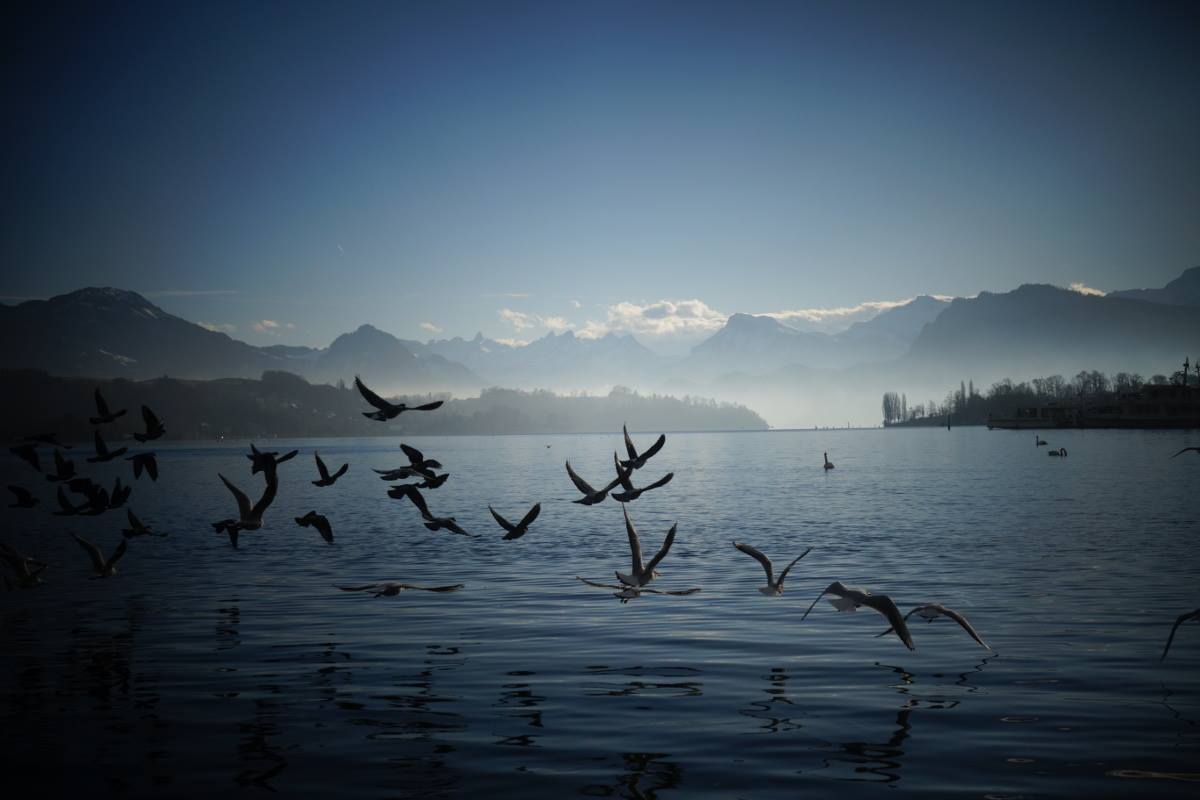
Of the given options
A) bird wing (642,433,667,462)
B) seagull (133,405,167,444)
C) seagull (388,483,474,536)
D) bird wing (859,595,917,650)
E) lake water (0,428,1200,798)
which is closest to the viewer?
lake water (0,428,1200,798)

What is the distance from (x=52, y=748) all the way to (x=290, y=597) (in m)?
12.9

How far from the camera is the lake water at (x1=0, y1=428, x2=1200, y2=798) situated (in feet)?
33.2

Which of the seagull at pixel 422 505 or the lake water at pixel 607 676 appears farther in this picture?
the seagull at pixel 422 505

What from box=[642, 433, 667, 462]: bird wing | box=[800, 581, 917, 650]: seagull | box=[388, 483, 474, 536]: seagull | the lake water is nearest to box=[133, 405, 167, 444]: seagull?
the lake water

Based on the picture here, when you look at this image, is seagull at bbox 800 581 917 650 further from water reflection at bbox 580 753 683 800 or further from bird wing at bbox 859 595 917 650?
water reflection at bbox 580 753 683 800

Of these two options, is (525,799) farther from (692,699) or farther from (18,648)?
(18,648)

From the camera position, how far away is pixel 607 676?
14.4 metres

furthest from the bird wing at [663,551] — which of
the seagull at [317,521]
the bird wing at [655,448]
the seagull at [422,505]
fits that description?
the seagull at [317,521]

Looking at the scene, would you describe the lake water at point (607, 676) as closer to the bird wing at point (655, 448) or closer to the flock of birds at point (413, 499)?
the flock of birds at point (413, 499)

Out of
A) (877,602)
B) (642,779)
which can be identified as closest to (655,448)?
(877,602)

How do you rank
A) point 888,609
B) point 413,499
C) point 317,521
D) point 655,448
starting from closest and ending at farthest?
point 888,609
point 655,448
point 413,499
point 317,521

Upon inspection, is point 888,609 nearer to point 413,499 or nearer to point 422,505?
point 422,505

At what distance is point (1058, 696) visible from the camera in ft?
42.1

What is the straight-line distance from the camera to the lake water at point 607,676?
10.1 metres
